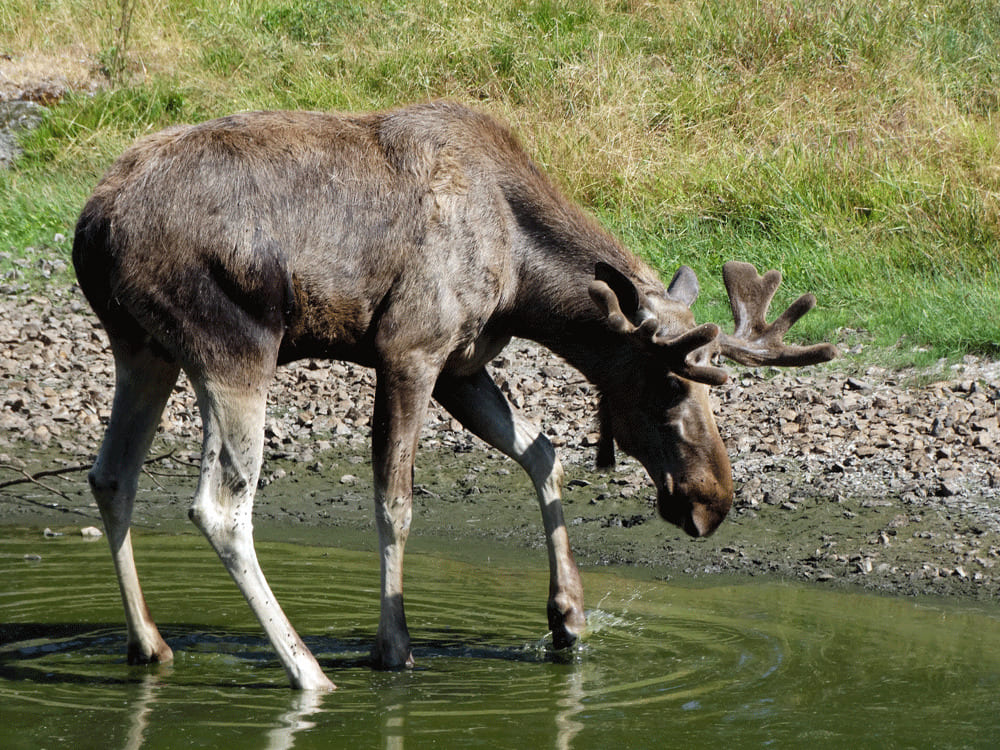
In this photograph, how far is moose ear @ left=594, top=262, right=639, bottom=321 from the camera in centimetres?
583

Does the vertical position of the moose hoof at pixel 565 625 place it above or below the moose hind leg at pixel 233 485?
below

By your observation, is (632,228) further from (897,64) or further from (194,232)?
(194,232)

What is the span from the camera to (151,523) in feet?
26.5

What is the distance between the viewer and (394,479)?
18.9 feet

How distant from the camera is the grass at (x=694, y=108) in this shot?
10828 mm

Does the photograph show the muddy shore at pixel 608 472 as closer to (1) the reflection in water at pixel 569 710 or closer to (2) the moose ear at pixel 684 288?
(2) the moose ear at pixel 684 288

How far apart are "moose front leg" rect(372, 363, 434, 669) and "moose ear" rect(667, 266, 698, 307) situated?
4.10ft

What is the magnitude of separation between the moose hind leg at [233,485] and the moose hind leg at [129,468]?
46 centimetres

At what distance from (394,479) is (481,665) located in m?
0.83

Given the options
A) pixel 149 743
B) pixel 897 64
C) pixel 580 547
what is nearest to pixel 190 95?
pixel 897 64

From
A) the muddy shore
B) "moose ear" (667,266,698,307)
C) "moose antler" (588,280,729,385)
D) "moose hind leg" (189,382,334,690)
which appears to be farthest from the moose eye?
"moose hind leg" (189,382,334,690)

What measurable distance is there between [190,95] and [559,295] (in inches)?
370

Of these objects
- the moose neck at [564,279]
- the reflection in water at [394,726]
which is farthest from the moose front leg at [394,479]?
the moose neck at [564,279]

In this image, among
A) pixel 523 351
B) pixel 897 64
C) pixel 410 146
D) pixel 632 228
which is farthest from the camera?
pixel 897 64
